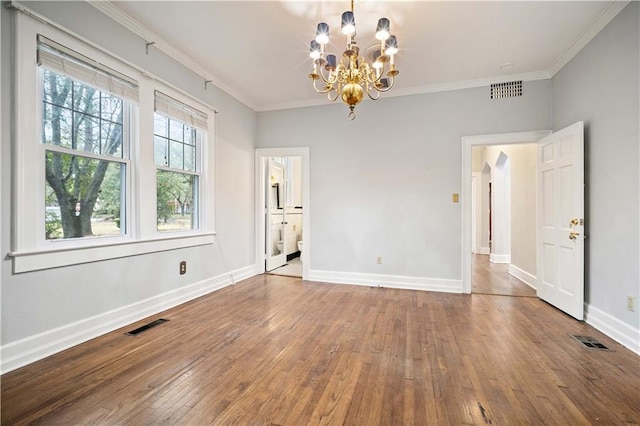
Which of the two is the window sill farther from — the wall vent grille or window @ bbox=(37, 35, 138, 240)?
the wall vent grille

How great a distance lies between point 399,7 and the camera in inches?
97.0

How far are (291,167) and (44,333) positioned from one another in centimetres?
532

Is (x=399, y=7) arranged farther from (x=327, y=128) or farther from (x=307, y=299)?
(x=307, y=299)

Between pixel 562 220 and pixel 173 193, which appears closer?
pixel 562 220

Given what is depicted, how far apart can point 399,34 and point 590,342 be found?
3381 mm

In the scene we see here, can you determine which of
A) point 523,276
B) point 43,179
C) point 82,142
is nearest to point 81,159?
point 82,142

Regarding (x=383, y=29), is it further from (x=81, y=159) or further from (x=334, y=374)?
(x=81, y=159)

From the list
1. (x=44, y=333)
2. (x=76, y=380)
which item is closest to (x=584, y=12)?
(x=76, y=380)

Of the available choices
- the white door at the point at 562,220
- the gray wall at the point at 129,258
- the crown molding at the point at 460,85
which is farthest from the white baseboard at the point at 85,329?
the white door at the point at 562,220

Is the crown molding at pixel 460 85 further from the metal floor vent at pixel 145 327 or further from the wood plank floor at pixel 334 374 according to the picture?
the metal floor vent at pixel 145 327

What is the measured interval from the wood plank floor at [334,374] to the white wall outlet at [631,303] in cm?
34

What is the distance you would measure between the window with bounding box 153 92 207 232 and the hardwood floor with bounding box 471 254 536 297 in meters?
4.19

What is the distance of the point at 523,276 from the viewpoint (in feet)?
15.1

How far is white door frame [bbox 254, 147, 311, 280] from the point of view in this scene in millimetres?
4668
